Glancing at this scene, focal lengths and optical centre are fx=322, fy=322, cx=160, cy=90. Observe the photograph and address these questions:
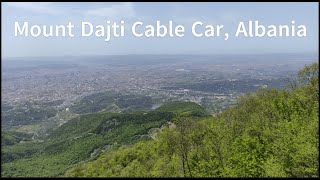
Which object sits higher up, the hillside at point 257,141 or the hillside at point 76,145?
the hillside at point 257,141

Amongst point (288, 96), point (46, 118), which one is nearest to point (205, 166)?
point (288, 96)

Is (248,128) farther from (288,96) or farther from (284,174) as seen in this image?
(284,174)

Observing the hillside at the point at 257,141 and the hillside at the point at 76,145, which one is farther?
the hillside at the point at 76,145

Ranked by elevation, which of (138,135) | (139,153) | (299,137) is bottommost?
(138,135)

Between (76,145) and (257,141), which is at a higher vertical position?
(257,141)
